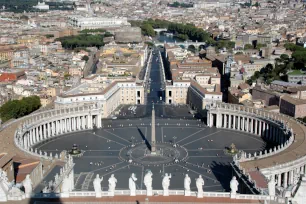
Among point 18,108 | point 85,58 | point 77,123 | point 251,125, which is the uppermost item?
point 18,108

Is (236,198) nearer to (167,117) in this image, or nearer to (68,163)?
(68,163)

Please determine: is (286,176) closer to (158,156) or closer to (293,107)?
(158,156)

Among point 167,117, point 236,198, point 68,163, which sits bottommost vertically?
point 167,117

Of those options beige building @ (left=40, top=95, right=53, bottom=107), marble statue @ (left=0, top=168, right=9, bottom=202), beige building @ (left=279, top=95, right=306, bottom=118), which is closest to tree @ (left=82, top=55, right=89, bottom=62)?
beige building @ (left=40, top=95, right=53, bottom=107)

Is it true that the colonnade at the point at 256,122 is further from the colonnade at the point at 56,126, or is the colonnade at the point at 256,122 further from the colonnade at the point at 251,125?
the colonnade at the point at 56,126

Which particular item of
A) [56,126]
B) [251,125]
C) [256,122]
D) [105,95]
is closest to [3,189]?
[56,126]

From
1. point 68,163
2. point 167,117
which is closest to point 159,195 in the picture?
point 68,163

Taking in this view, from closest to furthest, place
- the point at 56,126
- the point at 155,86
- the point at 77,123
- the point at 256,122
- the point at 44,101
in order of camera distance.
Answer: the point at 256,122 < the point at 56,126 < the point at 77,123 < the point at 44,101 < the point at 155,86

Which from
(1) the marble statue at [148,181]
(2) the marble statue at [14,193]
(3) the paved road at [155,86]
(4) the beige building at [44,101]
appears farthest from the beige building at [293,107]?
(2) the marble statue at [14,193]
